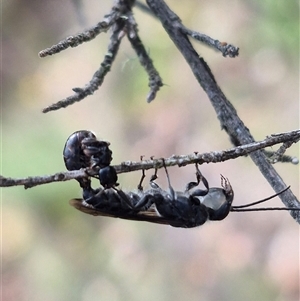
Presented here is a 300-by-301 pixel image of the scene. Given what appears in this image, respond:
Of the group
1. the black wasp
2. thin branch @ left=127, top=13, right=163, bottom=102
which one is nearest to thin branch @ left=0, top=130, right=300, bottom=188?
the black wasp

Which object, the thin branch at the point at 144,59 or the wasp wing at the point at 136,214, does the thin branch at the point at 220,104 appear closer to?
the thin branch at the point at 144,59

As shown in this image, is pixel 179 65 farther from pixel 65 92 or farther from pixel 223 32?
pixel 65 92

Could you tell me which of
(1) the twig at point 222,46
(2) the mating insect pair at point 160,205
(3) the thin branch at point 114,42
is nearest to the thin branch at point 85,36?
(3) the thin branch at point 114,42

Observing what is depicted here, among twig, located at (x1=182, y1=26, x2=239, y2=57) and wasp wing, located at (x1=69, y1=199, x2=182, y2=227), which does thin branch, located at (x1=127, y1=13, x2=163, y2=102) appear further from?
wasp wing, located at (x1=69, y1=199, x2=182, y2=227)

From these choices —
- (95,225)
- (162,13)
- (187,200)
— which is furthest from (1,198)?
(162,13)

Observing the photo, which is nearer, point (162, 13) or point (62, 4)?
point (162, 13)

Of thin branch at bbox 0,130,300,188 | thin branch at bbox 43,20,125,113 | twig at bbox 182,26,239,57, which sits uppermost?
thin branch at bbox 43,20,125,113
